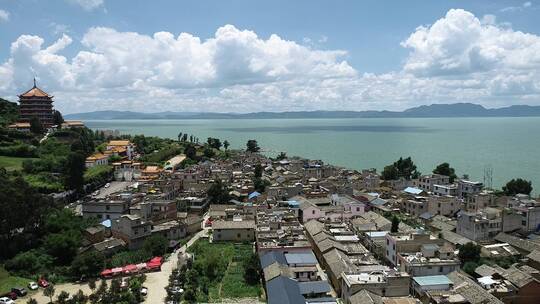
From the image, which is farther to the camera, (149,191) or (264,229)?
(149,191)

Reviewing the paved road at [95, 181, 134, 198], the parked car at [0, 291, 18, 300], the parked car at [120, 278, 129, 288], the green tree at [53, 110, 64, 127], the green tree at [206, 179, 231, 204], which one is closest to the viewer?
the parked car at [0, 291, 18, 300]

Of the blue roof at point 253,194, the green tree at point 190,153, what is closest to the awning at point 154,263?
the blue roof at point 253,194

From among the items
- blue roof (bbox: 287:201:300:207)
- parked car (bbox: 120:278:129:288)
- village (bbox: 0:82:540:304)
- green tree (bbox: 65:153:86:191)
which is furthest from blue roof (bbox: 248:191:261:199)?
parked car (bbox: 120:278:129:288)

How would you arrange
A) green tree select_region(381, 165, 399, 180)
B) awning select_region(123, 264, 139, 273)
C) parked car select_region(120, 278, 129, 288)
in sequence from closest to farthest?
parked car select_region(120, 278, 129, 288) < awning select_region(123, 264, 139, 273) < green tree select_region(381, 165, 399, 180)

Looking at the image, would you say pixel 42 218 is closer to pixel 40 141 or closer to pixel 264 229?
pixel 264 229

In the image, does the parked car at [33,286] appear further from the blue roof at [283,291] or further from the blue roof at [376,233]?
the blue roof at [376,233]

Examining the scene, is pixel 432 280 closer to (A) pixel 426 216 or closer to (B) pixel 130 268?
(A) pixel 426 216

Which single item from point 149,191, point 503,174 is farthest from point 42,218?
point 503,174

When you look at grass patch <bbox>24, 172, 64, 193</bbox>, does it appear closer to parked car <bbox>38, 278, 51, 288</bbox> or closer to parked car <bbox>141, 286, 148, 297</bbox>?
parked car <bbox>38, 278, 51, 288</bbox>
